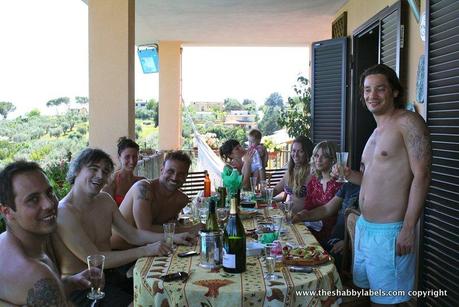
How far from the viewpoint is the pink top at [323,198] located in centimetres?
343

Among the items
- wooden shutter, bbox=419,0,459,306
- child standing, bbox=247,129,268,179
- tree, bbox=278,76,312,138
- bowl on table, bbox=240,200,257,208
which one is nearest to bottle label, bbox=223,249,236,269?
wooden shutter, bbox=419,0,459,306

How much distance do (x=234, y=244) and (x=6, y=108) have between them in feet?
13.0

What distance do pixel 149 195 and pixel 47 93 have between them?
14.0 feet

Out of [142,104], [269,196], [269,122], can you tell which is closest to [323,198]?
[269,196]

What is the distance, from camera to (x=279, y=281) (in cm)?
178

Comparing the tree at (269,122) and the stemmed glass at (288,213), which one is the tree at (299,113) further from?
the stemmed glass at (288,213)

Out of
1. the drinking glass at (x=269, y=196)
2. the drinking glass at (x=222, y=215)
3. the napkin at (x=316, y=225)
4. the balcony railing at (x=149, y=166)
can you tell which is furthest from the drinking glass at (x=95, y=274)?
the balcony railing at (x=149, y=166)

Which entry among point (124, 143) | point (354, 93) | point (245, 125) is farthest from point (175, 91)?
point (124, 143)

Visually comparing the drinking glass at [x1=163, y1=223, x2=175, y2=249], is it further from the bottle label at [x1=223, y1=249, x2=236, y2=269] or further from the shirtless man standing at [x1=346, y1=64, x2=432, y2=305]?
the shirtless man standing at [x1=346, y1=64, x2=432, y2=305]

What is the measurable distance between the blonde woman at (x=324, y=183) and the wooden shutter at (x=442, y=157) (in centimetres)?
71

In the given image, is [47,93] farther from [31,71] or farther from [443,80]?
[443,80]

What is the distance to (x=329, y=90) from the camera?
19.7ft

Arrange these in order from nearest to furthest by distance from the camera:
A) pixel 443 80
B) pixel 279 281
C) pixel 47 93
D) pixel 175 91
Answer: pixel 279 281 < pixel 443 80 < pixel 47 93 < pixel 175 91

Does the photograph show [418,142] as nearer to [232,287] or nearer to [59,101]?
[232,287]
